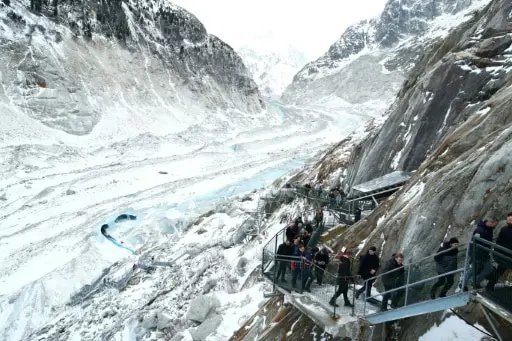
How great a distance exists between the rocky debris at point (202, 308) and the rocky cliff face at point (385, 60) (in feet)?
434

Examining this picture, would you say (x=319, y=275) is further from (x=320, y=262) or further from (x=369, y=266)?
(x=369, y=266)

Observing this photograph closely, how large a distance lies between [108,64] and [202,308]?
5974 cm

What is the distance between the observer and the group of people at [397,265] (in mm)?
6270

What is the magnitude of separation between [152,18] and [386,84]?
97.0 meters

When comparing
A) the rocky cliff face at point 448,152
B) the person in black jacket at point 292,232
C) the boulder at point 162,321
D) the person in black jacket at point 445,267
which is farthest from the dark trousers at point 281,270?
the boulder at point 162,321

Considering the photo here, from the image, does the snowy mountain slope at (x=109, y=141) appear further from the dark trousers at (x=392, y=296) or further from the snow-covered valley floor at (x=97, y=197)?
the dark trousers at (x=392, y=296)

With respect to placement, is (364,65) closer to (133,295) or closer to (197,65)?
(197,65)

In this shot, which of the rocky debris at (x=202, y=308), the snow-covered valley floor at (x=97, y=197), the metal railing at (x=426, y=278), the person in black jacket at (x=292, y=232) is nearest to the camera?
the metal railing at (x=426, y=278)

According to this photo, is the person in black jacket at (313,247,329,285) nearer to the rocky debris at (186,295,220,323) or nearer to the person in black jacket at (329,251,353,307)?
the person in black jacket at (329,251,353,307)

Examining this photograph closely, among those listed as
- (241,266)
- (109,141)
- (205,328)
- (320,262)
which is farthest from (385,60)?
(320,262)

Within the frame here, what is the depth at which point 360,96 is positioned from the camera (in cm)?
15225

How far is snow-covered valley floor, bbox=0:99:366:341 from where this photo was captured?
22578 millimetres

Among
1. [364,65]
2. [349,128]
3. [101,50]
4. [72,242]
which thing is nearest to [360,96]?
[364,65]

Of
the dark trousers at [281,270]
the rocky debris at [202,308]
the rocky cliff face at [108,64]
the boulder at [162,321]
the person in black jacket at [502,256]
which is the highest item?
the rocky cliff face at [108,64]
